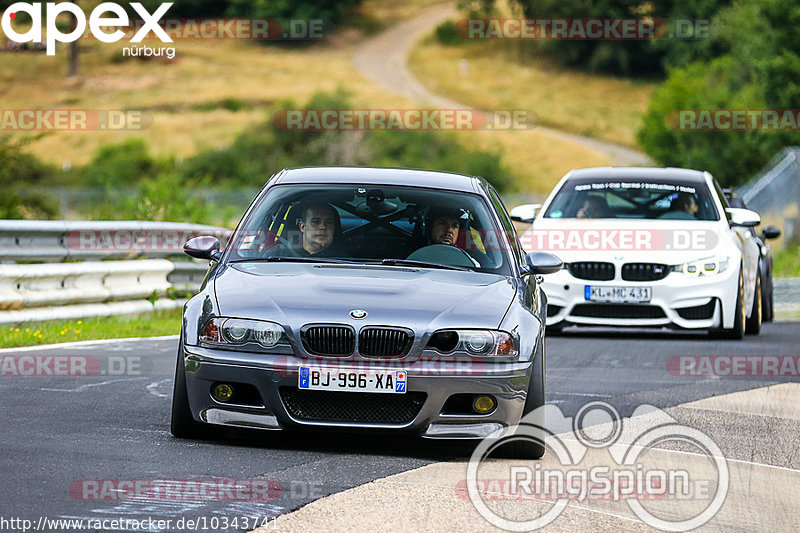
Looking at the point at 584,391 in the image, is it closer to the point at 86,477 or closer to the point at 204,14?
the point at 86,477

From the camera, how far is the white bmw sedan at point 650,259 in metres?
14.0

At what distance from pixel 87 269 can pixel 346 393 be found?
24.5ft

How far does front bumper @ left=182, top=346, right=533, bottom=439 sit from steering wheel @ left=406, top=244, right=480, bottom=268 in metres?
1.08

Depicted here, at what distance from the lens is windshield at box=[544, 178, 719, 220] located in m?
15.0

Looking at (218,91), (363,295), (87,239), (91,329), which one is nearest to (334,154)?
(218,91)

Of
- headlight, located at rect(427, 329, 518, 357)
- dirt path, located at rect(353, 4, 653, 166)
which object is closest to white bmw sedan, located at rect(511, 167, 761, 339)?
headlight, located at rect(427, 329, 518, 357)

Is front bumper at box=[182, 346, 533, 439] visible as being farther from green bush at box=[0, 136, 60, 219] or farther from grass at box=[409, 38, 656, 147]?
grass at box=[409, 38, 656, 147]

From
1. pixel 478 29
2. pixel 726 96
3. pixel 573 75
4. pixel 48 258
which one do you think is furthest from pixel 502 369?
pixel 478 29

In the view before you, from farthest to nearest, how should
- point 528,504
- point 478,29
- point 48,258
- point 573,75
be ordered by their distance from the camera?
point 478,29
point 573,75
point 48,258
point 528,504

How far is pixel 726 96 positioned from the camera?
67938 mm

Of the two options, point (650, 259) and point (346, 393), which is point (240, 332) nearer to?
point (346, 393)

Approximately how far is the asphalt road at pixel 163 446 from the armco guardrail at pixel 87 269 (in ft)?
5.25

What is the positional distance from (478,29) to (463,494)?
122081 millimetres

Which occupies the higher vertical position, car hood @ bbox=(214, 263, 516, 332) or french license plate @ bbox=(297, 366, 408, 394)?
car hood @ bbox=(214, 263, 516, 332)
